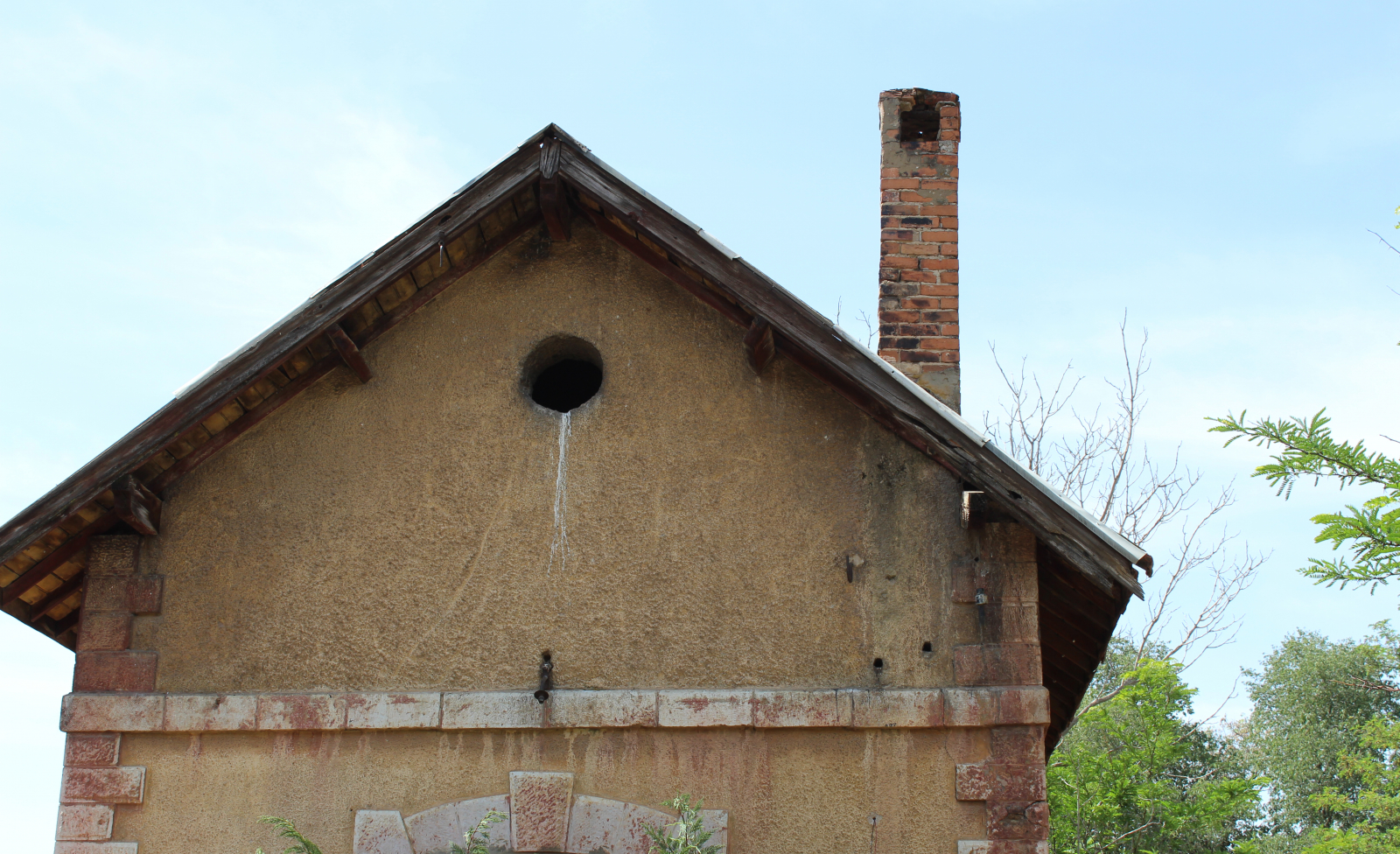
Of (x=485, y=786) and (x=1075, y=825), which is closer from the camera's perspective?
(x=485, y=786)

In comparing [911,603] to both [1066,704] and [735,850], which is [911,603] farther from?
[1066,704]

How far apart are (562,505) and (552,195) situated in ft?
5.21

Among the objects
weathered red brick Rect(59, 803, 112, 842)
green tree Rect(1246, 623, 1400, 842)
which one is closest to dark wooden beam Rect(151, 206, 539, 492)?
weathered red brick Rect(59, 803, 112, 842)

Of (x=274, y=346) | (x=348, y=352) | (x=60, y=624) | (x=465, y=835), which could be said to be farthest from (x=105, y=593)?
(x=465, y=835)

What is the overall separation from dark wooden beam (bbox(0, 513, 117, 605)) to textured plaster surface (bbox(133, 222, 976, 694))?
0.24 meters

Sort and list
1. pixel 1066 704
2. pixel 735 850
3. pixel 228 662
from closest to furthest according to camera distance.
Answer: pixel 735 850
pixel 228 662
pixel 1066 704

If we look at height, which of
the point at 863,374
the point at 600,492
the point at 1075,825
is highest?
the point at 863,374

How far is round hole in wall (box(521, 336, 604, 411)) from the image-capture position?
20.9ft

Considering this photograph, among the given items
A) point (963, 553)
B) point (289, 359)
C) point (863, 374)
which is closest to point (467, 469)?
point (289, 359)

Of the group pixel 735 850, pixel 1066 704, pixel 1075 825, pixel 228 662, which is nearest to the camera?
pixel 735 850

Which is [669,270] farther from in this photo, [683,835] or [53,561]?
[53,561]

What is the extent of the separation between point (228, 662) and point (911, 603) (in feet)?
10.8

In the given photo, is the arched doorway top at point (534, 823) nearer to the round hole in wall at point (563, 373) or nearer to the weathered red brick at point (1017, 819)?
the weathered red brick at point (1017, 819)

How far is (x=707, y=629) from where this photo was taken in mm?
5781
